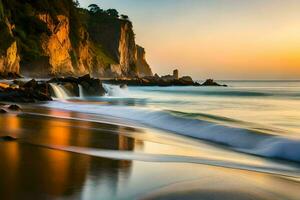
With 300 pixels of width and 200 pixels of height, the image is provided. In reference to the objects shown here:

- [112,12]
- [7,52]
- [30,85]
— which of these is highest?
[112,12]

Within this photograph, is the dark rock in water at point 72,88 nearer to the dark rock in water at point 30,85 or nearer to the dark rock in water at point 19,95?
the dark rock in water at point 30,85

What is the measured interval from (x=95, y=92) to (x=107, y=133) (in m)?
23.9

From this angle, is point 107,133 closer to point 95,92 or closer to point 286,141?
point 286,141

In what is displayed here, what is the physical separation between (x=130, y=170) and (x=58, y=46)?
188ft

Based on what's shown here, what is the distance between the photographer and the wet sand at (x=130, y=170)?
4824mm

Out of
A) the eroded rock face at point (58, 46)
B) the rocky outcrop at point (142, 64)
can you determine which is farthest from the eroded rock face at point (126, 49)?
the eroded rock face at point (58, 46)

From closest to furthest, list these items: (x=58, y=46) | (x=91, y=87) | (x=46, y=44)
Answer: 1. (x=91, y=87)
2. (x=46, y=44)
3. (x=58, y=46)

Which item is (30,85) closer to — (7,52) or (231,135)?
(7,52)

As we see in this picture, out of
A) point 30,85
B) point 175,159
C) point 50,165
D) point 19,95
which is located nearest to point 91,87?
point 30,85

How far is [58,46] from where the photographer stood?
6138 centimetres

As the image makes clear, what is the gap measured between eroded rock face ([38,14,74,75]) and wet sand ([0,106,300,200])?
4763 centimetres

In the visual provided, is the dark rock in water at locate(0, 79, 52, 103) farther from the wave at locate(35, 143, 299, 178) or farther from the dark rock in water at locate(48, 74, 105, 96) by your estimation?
the wave at locate(35, 143, 299, 178)

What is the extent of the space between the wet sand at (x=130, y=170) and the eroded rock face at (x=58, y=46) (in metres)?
47.6

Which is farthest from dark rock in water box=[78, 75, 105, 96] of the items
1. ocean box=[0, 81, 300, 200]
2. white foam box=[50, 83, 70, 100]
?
ocean box=[0, 81, 300, 200]
